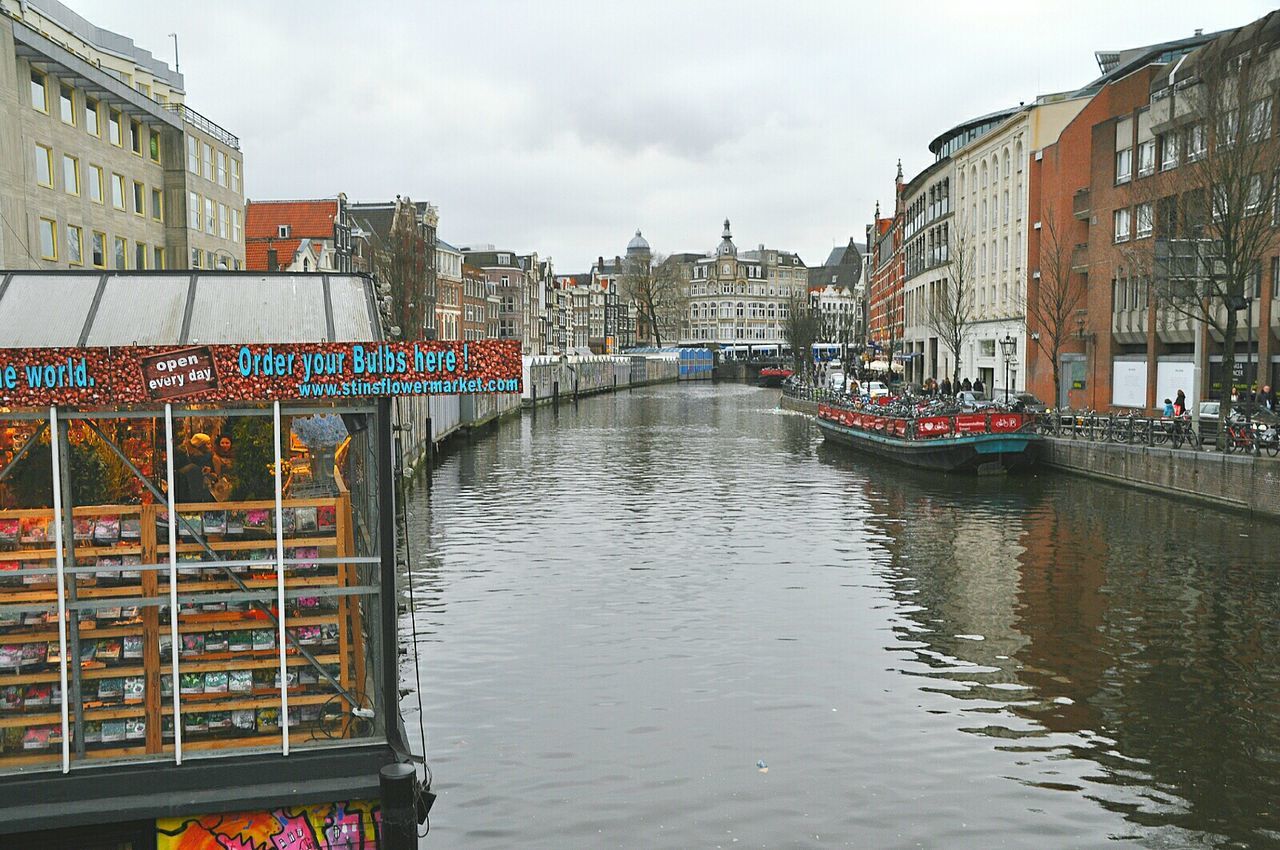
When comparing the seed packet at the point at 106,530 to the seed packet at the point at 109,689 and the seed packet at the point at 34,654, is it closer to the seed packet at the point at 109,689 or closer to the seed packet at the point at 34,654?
the seed packet at the point at 34,654

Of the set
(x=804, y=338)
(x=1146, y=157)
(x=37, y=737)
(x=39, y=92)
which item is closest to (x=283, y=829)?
(x=37, y=737)

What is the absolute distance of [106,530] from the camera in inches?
335

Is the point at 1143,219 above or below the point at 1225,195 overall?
above

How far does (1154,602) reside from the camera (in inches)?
783

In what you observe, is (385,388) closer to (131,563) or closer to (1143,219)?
(131,563)

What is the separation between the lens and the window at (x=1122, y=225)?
4832 centimetres

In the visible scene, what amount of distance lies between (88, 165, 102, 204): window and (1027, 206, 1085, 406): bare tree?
39.8m

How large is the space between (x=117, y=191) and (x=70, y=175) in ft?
16.0

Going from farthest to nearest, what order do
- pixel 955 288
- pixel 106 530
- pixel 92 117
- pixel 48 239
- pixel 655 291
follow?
pixel 655 291 < pixel 955 288 < pixel 92 117 < pixel 48 239 < pixel 106 530

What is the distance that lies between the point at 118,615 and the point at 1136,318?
46998mm

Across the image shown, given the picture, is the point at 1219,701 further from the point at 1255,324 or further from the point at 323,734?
the point at 1255,324

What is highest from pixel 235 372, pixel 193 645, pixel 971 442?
pixel 235 372

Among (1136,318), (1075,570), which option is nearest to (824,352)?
Answer: (1136,318)

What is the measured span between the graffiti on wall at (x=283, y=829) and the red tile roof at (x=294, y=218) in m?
67.3
